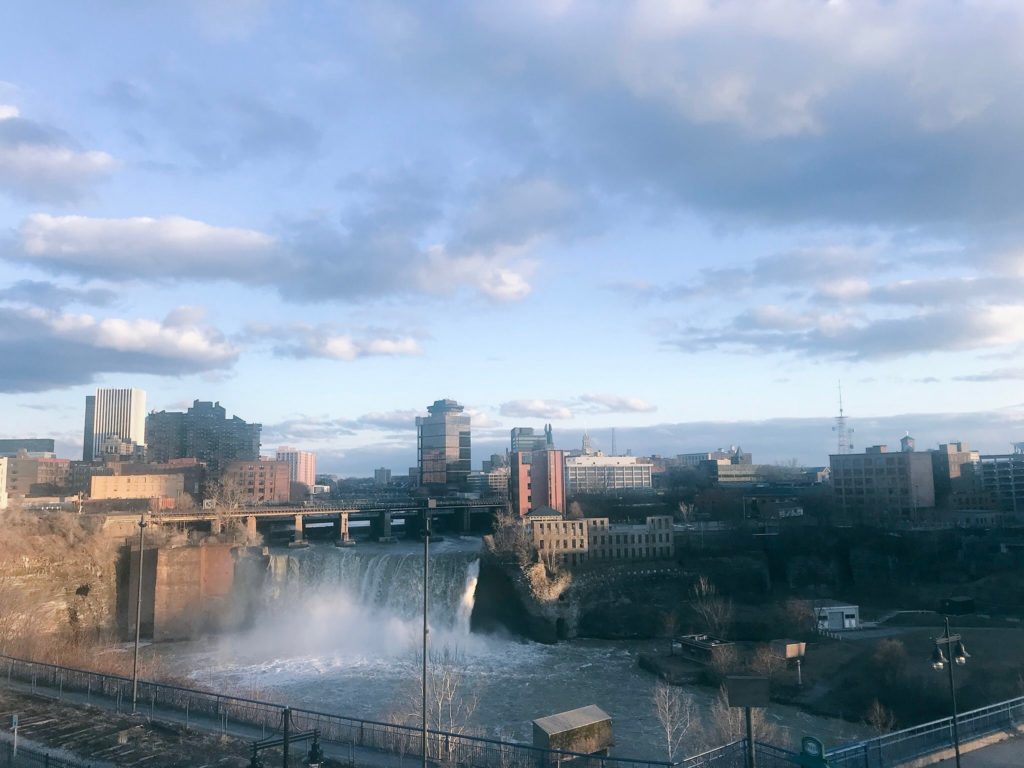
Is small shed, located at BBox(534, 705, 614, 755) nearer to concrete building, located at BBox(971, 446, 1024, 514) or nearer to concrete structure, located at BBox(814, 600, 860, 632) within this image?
concrete structure, located at BBox(814, 600, 860, 632)

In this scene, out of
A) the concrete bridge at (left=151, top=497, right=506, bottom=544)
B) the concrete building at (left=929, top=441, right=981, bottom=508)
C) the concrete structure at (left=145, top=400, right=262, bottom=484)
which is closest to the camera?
the concrete bridge at (left=151, top=497, right=506, bottom=544)

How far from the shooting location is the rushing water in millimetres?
37062

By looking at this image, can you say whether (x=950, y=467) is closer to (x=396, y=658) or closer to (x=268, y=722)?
(x=396, y=658)

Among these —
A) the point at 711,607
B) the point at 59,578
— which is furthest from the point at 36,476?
the point at 711,607

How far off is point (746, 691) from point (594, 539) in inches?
2429

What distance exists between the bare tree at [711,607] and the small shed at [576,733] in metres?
39.3

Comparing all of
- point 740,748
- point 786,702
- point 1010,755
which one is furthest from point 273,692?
point 1010,755

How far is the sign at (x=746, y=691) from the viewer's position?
10906 millimetres

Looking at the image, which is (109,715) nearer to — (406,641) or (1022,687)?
(406,641)

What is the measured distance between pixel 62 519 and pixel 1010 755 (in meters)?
65.3

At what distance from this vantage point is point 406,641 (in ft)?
185

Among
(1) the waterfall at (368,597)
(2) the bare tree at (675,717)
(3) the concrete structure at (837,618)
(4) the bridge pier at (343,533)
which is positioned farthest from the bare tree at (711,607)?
(4) the bridge pier at (343,533)

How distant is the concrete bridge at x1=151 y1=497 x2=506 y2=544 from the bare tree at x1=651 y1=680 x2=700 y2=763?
44.7 metres

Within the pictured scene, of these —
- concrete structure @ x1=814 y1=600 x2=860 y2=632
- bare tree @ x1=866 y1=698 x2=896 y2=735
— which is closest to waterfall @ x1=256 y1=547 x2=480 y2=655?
concrete structure @ x1=814 y1=600 x2=860 y2=632
